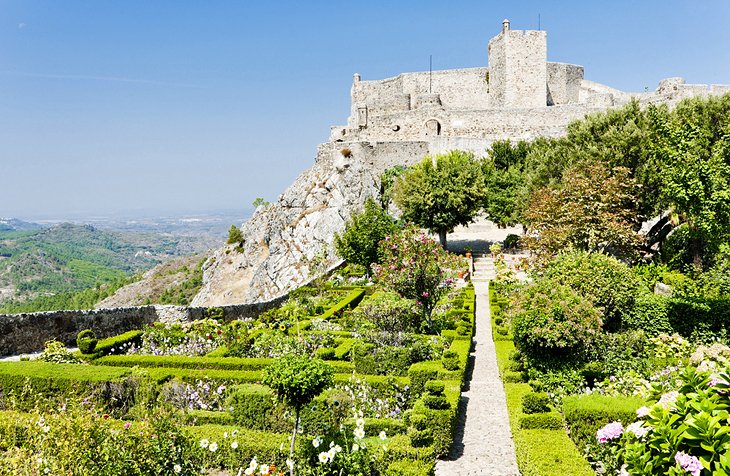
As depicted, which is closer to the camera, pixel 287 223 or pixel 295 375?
pixel 295 375

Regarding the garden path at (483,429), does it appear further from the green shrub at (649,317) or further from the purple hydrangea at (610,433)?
the green shrub at (649,317)

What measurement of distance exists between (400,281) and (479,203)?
15866mm

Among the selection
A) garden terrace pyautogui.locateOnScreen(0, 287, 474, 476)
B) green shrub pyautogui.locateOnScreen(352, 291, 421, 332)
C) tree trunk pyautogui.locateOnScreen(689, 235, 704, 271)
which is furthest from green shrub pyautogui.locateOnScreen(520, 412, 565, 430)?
tree trunk pyautogui.locateOnScreen(689, 235, 704, 271)

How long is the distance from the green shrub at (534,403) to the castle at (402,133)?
22.8 metres

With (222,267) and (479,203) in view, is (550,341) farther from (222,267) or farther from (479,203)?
(222,267)

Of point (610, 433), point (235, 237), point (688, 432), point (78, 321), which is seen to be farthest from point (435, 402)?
point (235, 237)

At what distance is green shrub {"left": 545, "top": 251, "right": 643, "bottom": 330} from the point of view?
12859mm

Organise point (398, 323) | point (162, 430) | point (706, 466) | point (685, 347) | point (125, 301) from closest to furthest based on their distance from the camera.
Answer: point (706, 466)
point (162, 430)
point (685, 347)
point (398, 323)
point (125, 301)

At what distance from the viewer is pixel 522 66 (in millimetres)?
44031

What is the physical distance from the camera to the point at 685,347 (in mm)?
11484

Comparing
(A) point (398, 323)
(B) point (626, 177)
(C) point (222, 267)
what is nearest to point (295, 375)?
(A) point (398, 323)

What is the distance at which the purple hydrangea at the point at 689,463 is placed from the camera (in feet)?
10.3

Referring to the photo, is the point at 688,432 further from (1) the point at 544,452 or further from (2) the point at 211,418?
(2) the point at 211,418

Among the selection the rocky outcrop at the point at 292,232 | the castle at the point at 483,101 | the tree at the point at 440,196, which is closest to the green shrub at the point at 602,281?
the tree at the point at 440,196
